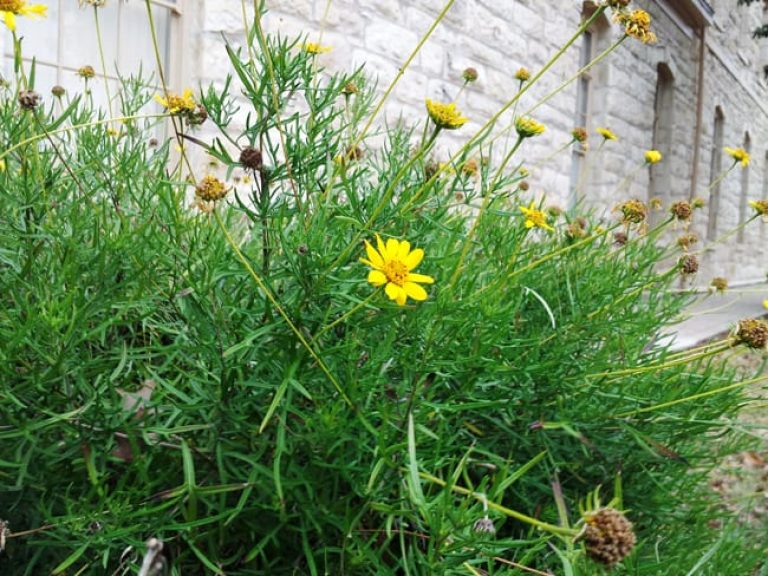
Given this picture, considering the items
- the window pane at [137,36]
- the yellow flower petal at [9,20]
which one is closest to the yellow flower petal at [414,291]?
the yellow flower petal at [9,20]

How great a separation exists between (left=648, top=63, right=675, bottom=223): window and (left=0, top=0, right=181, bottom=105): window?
8.67 metres

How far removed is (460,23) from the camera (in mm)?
6051

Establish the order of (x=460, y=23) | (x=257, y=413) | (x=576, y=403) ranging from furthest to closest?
(x=460, y=23), (x=576, y=403), (x=257, y=413)

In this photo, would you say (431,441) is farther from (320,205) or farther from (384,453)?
(320,205)

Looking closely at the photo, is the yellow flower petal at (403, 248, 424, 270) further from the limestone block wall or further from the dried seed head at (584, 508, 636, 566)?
the limestone block wall

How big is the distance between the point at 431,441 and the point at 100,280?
543mm

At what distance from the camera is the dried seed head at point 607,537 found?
29.5 inches

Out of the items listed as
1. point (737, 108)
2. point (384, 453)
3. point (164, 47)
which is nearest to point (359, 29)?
point (164, 47)

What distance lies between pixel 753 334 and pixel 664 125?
11079 mm

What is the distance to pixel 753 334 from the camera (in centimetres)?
116

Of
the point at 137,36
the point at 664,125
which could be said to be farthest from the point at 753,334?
the point at 664,125

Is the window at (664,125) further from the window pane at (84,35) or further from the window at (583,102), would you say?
the window pane at (84,35)

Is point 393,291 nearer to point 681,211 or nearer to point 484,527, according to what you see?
point 484,527

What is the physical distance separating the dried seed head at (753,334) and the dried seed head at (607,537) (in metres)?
0.51
